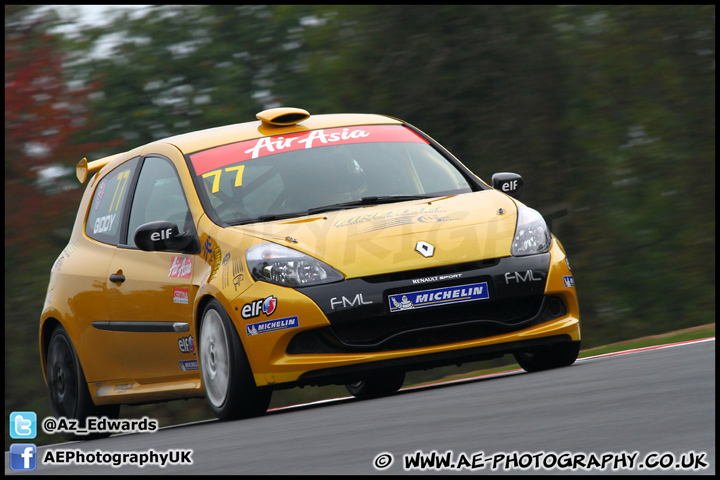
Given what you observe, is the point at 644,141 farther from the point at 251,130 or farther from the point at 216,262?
the point at 216,262

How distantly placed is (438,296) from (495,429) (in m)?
1.58

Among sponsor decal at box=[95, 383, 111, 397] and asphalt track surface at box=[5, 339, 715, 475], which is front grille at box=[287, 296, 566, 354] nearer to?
asphalt track surface at box=[5, 339, 715, 475]

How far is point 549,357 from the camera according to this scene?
6.74 m

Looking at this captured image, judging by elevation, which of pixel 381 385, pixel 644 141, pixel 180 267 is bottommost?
pixel 644 141

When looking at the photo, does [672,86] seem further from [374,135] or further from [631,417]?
[631,417]

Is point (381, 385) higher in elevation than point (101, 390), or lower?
lower

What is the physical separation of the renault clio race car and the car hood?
11mm

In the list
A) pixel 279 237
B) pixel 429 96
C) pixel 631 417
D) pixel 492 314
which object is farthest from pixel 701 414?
pixel 429 96

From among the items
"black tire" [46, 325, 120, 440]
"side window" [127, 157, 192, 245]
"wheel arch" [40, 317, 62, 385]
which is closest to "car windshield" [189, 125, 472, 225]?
"side window" [127, 157, 192, 245]

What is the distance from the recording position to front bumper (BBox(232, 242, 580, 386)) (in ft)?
19.4

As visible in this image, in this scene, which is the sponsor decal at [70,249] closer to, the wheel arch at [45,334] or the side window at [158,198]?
the wheel arch at [45,334]

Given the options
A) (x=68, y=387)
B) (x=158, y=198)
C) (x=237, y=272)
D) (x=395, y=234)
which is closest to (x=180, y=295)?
(x=237, y=272)

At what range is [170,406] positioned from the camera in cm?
1422

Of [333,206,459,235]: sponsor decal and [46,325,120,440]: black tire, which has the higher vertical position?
[333,206,459,235]: sponsor decal
